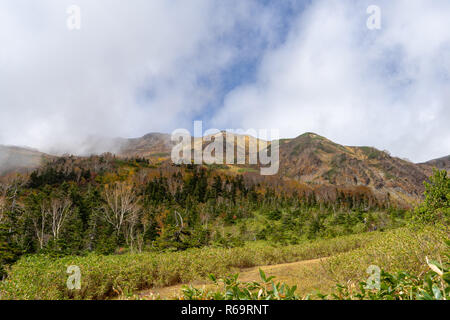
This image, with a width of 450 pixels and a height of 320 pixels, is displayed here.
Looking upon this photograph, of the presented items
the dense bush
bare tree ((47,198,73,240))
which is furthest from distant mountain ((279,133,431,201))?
the dense bush

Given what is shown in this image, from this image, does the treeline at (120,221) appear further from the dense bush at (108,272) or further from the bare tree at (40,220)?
the dense bush at (108,272)

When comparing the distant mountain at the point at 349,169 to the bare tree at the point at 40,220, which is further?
the distant mountain at the point at 349,169

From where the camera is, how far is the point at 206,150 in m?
154

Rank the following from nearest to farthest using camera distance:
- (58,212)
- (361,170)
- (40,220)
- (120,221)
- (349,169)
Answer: (120,221)
(40,220)
(58,212)
(361,170)
(349,169)

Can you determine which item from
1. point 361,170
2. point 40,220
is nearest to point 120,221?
point 40,220

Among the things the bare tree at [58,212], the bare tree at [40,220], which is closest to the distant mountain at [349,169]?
the bare tree at [58,212]

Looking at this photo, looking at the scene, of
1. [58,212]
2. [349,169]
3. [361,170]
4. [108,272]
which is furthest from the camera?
[349,169]

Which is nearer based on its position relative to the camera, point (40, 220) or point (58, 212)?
point (40, 220)

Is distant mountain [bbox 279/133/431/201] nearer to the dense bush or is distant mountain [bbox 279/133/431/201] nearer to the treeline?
the treeline

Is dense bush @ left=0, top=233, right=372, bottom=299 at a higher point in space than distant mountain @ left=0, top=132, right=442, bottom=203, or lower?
lower

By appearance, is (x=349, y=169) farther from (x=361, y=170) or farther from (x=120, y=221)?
(x=120, y=221)

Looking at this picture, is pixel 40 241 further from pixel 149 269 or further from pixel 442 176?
pixel 442 176
